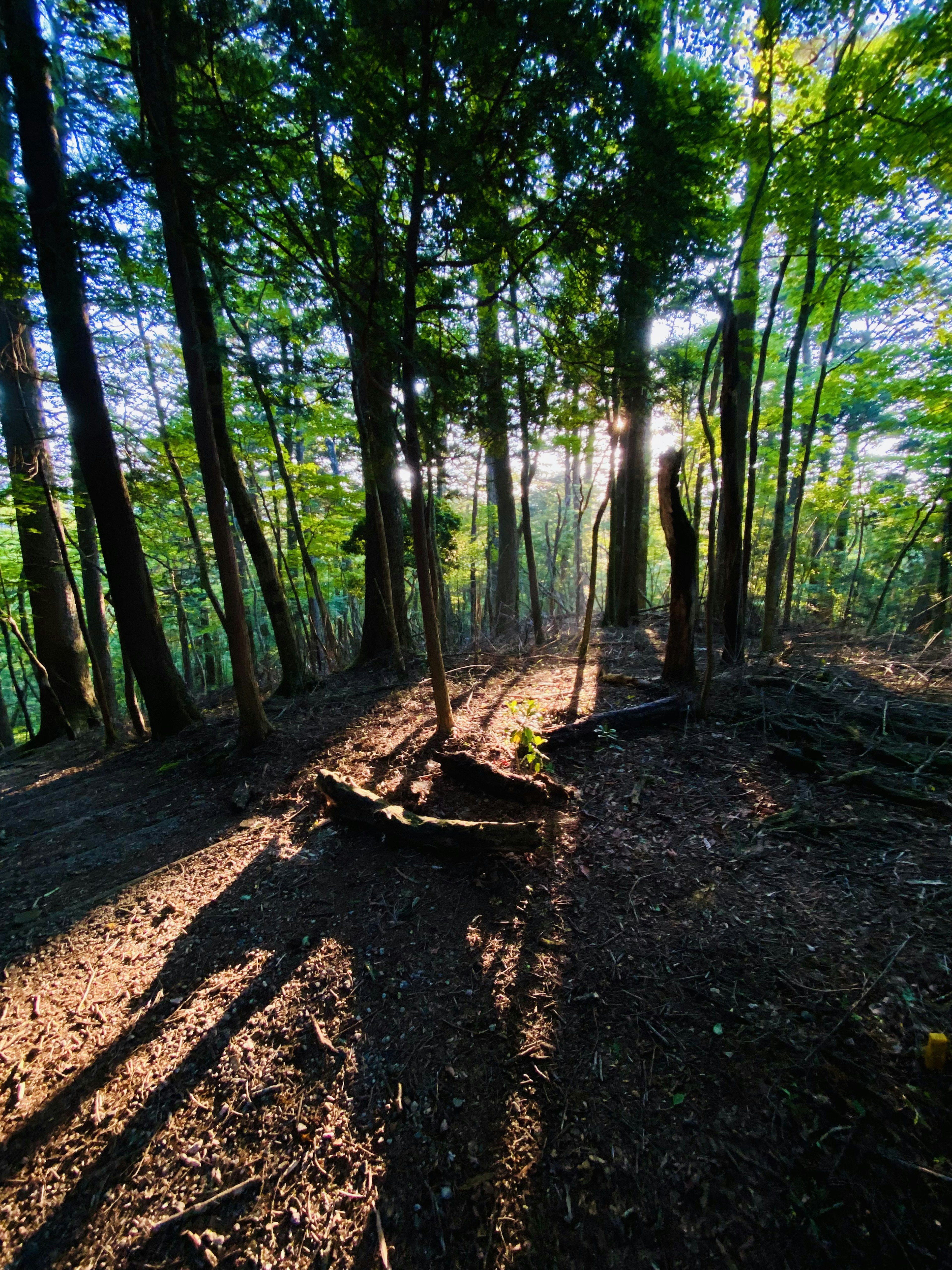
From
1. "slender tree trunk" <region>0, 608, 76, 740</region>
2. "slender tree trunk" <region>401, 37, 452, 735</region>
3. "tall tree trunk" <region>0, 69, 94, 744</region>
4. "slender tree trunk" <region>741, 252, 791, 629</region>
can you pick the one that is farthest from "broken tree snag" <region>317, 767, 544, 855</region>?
"slender tree trunk" <region>0, 608, 76, 740</region>

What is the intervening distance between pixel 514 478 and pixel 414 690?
8463mm

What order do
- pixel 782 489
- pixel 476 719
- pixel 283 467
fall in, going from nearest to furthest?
pixel 476 719
pixel 782 489
pixel 283 467

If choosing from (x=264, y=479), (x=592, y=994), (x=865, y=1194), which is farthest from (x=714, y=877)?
(x=264, y=479)

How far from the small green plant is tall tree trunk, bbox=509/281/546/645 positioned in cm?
286

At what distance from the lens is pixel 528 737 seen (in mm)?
3668

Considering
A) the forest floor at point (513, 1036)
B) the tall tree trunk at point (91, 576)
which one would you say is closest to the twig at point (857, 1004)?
the forest floor at point (513, 1036)

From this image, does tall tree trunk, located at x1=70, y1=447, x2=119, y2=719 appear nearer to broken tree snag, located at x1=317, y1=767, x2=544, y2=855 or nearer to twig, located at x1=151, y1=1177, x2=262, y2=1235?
broken tree snag, located at x1=317, y1=767, x2=544, y2=855

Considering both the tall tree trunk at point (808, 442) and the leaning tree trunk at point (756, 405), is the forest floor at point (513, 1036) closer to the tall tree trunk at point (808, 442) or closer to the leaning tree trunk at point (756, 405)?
the leaning tree trunk at point (756, 405)

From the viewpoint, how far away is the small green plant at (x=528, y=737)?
11.9ft

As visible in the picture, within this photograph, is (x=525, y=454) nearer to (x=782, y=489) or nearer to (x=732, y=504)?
(x=732, y=504)

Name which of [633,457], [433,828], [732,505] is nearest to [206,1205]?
[433,828]

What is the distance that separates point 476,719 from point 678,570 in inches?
103

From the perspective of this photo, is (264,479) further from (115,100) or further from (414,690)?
(414,690)

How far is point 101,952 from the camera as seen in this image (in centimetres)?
279
